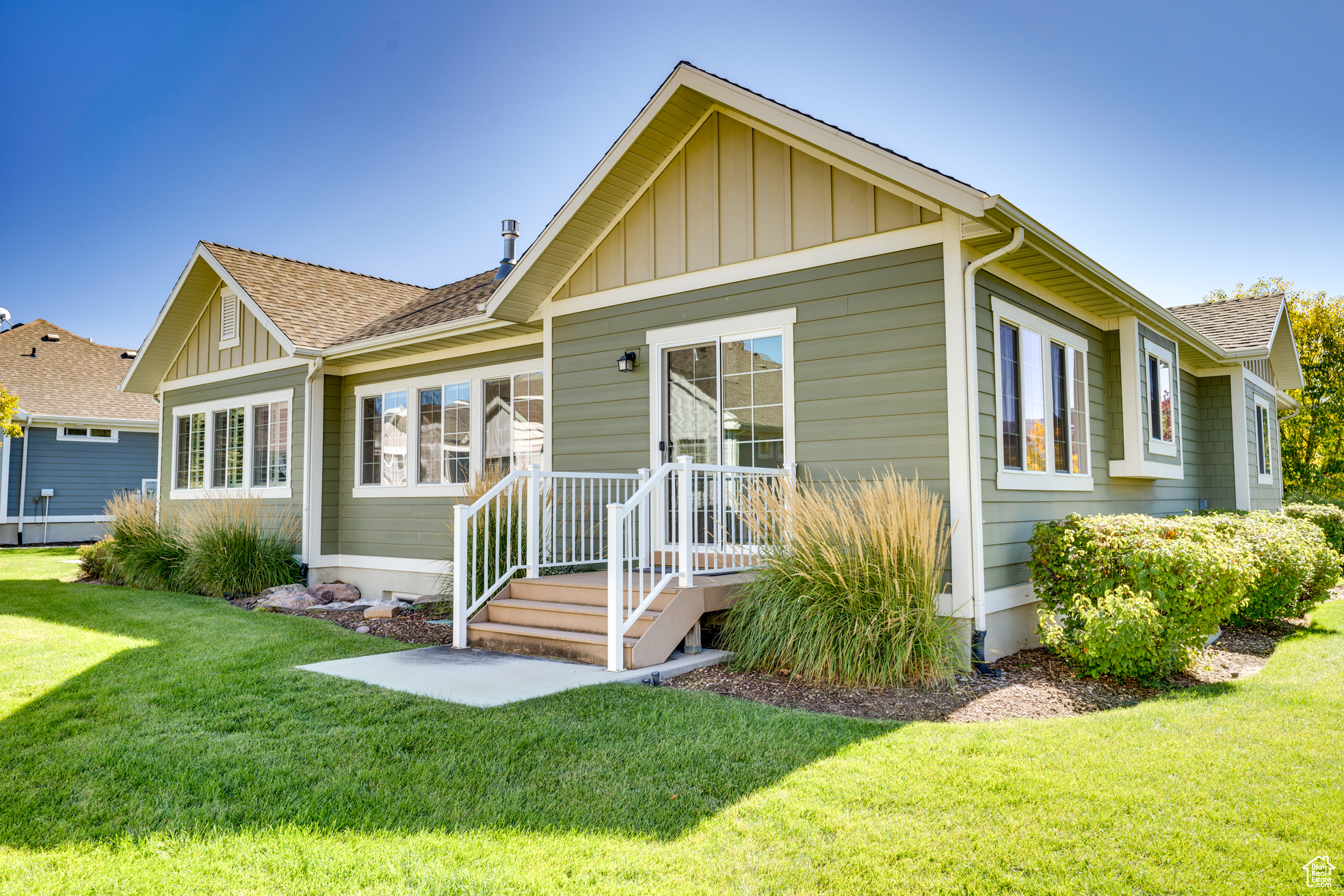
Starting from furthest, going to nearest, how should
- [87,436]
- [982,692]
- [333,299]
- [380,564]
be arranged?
[87,436]
[333,299]
[380,564]
[982,692]

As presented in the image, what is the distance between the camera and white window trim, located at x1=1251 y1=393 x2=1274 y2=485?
38.5 ft

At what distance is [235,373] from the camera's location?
1164 cm

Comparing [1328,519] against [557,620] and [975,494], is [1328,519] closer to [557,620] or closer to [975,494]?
[975,494]

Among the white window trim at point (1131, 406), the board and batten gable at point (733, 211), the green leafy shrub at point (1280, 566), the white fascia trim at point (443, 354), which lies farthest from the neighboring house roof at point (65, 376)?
the green leafy shrub at point (1280, 566)

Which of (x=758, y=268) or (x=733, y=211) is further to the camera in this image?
(x=733, y=211)

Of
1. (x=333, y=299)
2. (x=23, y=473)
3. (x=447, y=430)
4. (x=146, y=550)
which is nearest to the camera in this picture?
(x=447, y=430)

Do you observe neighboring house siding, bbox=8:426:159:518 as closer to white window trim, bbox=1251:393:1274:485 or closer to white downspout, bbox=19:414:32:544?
white downspout, bbox=19:414:32:544

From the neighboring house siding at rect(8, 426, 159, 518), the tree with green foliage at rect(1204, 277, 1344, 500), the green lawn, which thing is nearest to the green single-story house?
the green lawn

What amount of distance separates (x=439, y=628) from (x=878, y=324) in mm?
4675

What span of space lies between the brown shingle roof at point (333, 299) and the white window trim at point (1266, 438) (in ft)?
35.9

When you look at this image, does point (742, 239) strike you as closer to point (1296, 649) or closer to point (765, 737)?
point (765, 737)

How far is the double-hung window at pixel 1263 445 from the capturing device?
466 inches

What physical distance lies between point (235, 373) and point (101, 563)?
10.9ft

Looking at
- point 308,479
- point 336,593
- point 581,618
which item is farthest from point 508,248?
point 581,618
